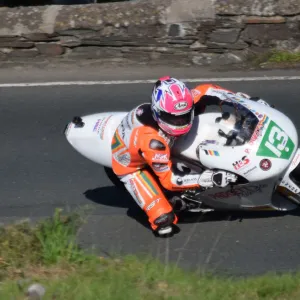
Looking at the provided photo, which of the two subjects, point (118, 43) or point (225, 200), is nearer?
point (225, 200)

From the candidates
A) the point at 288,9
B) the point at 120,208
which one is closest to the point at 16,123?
the point at 120,208

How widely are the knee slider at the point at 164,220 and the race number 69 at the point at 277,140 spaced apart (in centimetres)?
98

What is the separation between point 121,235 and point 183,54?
4594 mm

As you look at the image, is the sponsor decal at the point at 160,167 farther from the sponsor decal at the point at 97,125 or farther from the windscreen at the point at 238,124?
the sponsor decal at the point at 97,125

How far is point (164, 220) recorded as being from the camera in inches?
272

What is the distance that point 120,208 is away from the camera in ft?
25.0

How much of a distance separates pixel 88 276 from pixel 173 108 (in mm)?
1537

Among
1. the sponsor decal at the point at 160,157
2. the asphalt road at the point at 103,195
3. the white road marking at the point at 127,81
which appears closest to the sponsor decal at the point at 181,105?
the sponsor decal at the point at 160,157

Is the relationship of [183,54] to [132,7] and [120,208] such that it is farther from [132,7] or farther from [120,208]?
[120,208]

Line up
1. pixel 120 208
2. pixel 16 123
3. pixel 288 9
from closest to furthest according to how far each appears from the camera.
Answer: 1. pixel 120 208
2. pixel 16 123
3. pixel 288 9

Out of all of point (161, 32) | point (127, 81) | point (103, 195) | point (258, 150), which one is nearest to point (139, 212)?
point (103, 195)

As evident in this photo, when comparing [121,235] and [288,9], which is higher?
[288,9]

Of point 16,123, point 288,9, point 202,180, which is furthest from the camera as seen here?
point 288,9

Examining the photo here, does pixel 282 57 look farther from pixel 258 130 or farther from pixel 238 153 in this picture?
pixel 238 153
